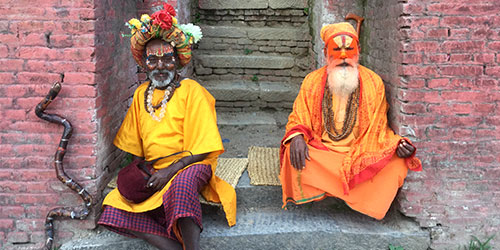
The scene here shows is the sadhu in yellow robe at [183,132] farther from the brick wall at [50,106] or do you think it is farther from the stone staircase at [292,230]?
the brick wall at [50,106]

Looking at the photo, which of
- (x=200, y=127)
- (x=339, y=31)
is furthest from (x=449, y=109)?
(x=200, y=127)

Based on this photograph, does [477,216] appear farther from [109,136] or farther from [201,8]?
[201,8]

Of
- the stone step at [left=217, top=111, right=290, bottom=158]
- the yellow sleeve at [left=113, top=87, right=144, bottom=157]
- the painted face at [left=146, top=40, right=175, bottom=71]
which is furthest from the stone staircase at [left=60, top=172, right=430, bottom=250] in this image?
the painted face at [left=146, top=40, right=175, bottom=71]

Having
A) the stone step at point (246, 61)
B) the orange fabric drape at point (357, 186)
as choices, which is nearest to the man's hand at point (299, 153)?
the orange fabric drape at point (357, 186)

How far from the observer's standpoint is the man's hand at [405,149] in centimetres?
319

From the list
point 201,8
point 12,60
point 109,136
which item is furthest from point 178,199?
point 201,8

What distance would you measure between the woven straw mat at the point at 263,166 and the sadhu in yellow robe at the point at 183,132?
466 millimetres

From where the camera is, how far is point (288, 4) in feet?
20.7

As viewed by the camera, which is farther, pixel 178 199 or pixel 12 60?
pixel 12 60

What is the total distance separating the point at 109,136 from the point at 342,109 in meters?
2.03

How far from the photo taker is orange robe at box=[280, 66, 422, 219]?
324 cm

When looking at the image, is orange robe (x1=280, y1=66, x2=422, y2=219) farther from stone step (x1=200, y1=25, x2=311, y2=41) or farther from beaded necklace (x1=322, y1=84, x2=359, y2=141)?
stone step (x1=200, y1=25, x2=311, y2=41)

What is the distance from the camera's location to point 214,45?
6.21m

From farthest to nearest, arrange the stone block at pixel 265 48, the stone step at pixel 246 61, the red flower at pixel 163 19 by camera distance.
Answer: the stone block at pixel 265 48 < the stone step at pixel 246 61 < the red flower at pixel 163 19
